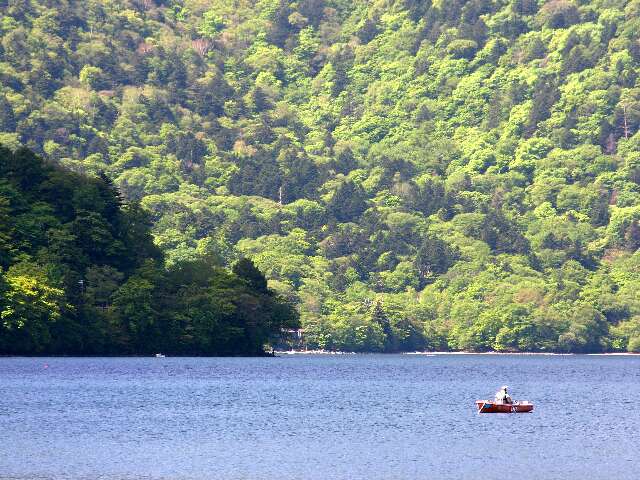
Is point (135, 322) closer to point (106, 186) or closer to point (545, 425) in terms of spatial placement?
point (106, 186)

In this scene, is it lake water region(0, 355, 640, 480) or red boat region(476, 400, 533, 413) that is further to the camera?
red boat region(476, 400, 533, 413)

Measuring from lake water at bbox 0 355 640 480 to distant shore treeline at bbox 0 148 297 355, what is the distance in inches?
433

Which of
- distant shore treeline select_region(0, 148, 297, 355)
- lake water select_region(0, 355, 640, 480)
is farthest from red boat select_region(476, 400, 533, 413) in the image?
distant shore treeline select_region(0, 148, 297, 355)

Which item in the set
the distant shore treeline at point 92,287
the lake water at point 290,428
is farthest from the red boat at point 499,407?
the distant shore treeline at point 92,287

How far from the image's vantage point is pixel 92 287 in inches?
6939

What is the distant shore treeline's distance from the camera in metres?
163

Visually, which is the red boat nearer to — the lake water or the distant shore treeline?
the lake water

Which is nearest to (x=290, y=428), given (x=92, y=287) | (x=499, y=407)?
(x=499, y=407)

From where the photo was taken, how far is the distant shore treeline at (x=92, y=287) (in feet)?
534

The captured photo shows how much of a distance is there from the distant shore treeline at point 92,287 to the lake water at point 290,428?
10996 millimetres

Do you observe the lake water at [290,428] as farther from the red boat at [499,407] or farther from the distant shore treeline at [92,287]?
the distant shore treeline at [92,287]

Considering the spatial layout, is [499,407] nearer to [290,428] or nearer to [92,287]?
[290,428]

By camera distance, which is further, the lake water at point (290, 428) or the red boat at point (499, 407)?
the red boat at point (499, 407)

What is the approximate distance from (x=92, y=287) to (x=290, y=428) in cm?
8948
